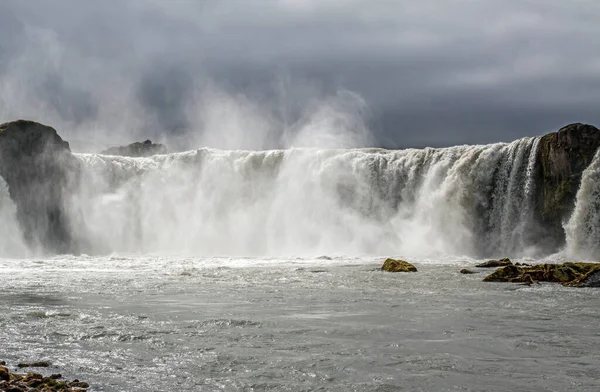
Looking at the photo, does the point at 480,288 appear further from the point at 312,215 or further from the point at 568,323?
the point at 312,215

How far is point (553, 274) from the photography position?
67.9 ft

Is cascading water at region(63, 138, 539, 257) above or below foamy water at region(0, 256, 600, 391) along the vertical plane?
above

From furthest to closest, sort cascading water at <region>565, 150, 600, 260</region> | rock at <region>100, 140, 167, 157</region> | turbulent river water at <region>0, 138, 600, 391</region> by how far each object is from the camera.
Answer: rock at <region>100, 140, 167, 157</region> → cascading water at <region>565, 150, 600, 260</region> → turbulent river water at <region>0, 138, 600, 391</region>

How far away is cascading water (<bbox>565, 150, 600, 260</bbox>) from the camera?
31.5m

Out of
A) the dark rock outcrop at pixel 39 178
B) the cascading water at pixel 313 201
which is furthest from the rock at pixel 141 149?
the dark rock outcrop at pixel 39 178

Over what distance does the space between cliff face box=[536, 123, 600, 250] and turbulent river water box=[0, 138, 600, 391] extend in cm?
71

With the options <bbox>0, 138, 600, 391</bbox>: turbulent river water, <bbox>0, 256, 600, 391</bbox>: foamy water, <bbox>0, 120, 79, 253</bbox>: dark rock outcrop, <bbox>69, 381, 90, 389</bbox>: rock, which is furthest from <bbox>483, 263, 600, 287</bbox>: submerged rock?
<bbox>0, 120, 79, 253</bbox>: dark rock outcrop

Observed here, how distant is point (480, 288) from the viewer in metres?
18.7

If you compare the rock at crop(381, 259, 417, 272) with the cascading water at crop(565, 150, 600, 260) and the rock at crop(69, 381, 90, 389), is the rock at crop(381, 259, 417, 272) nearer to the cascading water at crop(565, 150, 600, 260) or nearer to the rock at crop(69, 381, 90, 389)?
the cascading water at crop(565, 150, 600, 260)

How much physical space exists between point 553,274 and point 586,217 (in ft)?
42.1

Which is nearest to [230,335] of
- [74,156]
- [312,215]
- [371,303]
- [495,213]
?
[371,303]

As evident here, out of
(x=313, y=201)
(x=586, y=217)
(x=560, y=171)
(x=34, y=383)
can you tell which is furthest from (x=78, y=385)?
(x=313, y=201)

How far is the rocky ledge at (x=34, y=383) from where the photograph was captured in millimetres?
7527

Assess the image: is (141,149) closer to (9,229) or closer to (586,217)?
(9,229)
